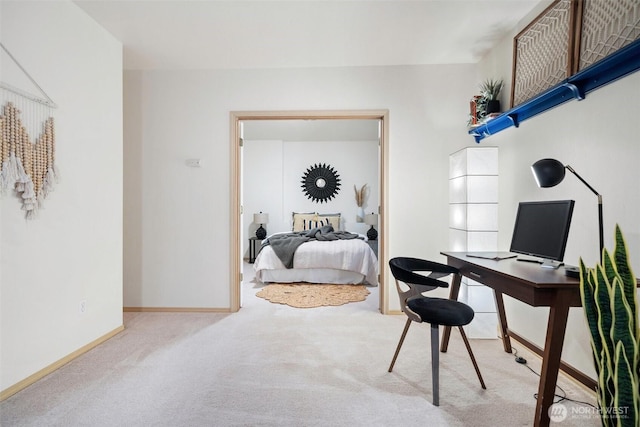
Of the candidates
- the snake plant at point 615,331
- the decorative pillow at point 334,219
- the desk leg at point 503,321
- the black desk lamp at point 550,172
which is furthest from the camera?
the decorative pillow at point 334,219

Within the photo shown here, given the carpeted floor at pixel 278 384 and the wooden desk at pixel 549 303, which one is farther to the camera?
the carpeted floor at pixel 278 384

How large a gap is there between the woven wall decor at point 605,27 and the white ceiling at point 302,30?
673 mm

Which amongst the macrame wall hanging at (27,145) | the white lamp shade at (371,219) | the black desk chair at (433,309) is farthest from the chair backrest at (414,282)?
the white lamp shade at (371,219)

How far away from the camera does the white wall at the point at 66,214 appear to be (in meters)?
1.91

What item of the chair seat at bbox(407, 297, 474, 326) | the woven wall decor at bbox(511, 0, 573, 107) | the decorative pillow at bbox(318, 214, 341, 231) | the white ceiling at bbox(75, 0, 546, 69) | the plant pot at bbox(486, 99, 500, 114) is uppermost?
the white ceiling at bbox(75, 0, 546, 69)

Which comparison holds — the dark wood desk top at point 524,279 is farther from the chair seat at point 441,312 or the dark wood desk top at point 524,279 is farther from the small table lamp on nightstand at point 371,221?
the small table lamp on nightstand at point 371,221

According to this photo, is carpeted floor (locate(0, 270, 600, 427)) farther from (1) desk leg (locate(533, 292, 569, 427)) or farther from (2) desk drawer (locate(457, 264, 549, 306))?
(2) desk drawer (locate(457, 264, 549, 306))

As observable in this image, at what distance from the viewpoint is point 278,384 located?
1.96 m

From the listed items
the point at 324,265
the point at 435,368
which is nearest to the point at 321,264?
the point at 324,265

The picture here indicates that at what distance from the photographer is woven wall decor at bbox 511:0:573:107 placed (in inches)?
81.0

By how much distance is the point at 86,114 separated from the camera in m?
2.49

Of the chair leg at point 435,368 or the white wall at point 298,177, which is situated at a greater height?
the white wall at point 298,177

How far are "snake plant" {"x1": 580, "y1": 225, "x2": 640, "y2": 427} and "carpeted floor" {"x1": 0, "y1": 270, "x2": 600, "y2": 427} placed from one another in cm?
60

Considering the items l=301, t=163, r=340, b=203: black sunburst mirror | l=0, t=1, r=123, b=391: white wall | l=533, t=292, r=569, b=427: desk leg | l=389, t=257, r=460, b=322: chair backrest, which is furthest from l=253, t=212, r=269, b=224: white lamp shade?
l=533, t=292, r=569, b=427: desk leg
